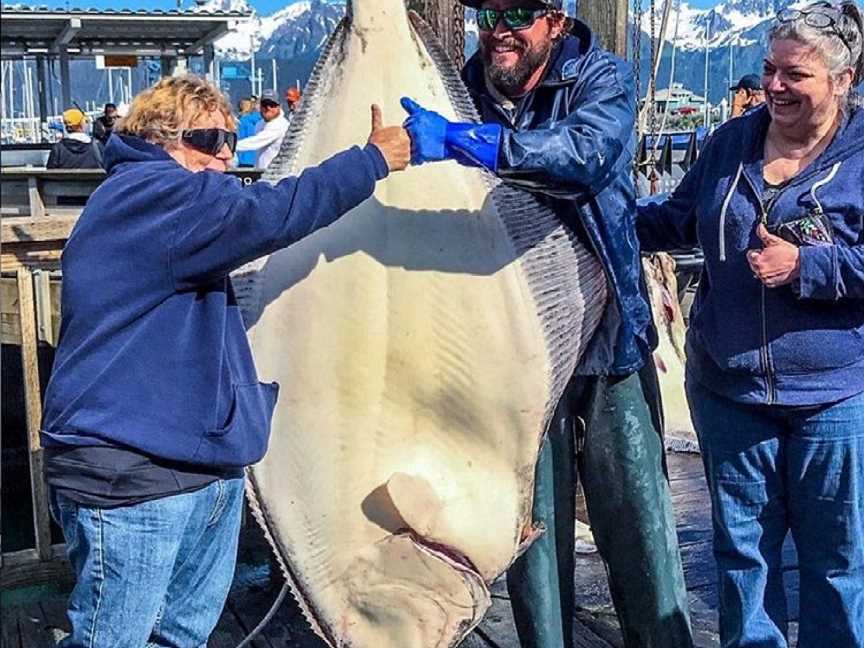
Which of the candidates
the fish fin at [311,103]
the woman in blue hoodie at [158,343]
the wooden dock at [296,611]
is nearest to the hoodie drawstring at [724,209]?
the woman in blue hoodie at [158,343]

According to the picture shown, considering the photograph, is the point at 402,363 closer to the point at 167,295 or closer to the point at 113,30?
the point at 167,295

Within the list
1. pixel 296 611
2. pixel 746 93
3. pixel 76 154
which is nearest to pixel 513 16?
pixel 296 611

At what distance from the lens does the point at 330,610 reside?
7.47 feet

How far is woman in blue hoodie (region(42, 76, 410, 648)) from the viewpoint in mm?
1970

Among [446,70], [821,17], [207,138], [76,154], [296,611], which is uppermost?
[821,17]

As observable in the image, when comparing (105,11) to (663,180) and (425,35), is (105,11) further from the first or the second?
(425,35)

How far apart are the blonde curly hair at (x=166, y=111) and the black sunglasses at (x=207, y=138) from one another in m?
0.02

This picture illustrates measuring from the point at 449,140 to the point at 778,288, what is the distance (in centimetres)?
85

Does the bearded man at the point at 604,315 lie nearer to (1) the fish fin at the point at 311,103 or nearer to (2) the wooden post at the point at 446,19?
(1) the fish fin at the point at 311,103

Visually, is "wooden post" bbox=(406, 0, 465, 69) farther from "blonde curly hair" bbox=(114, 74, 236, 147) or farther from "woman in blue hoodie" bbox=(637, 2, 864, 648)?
"blonde curly hair" bbox=(114, 74, 236, 147)

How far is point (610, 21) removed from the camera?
387 centimetres

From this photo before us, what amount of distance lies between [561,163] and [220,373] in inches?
30.7

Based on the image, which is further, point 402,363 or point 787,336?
point 787,336

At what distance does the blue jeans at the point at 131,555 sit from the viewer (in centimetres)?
209
